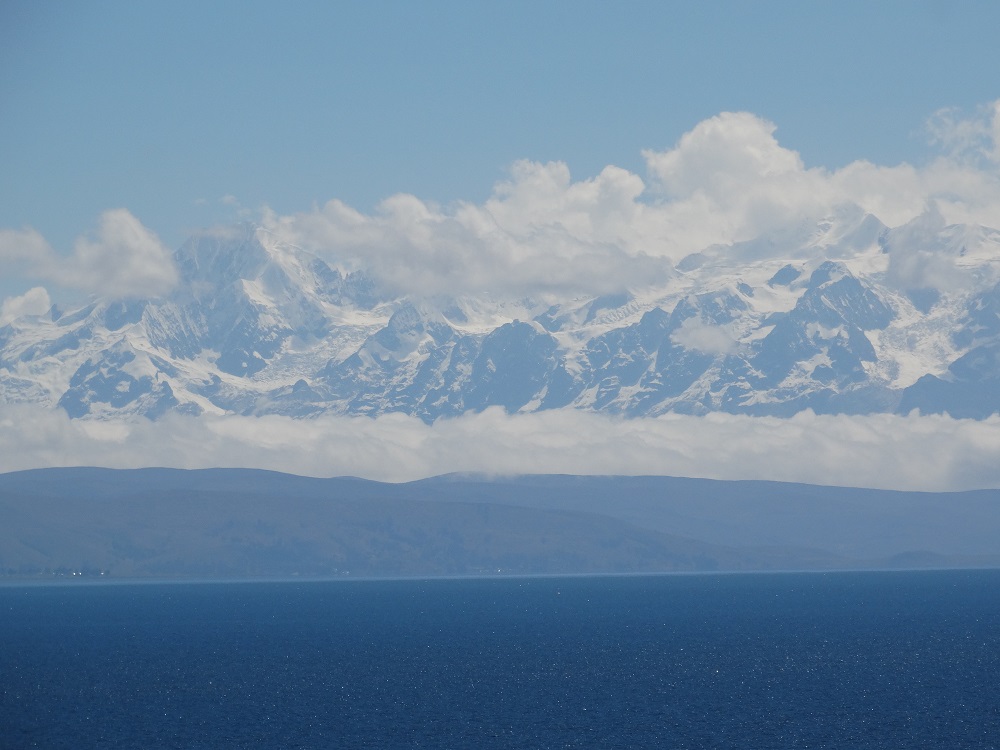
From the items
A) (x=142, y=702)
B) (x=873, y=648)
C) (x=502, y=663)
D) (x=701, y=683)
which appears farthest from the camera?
(x=873, y=648)

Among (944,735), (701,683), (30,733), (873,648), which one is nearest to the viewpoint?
(944,735)

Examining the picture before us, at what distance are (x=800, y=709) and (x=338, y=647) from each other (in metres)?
82.6

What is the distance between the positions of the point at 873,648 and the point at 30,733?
103310 millimetres

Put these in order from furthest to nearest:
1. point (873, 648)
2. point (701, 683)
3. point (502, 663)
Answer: point (873, 648) < point (502, 663) < point (701, 683)

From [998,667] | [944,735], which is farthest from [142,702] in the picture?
[998,667]

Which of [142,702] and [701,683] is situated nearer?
[142,702]

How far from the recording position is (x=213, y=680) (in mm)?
155375

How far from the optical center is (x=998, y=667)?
156875 mm

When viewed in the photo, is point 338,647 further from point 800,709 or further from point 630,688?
point 800,709

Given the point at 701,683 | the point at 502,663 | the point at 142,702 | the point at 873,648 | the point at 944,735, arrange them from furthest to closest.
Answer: the point at 873,648
the point at 502,663
the point at 701,683
the point at 142,702
the point at 944,735

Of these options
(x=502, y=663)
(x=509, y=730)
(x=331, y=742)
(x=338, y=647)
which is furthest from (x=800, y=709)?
(x=338, y=647)

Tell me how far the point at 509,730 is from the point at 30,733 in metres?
36.2

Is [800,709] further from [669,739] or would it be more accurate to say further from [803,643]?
[803,643]

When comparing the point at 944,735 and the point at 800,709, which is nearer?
the point at 944,735
